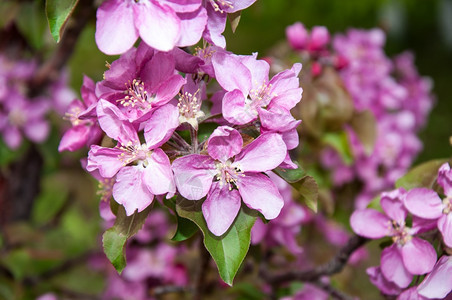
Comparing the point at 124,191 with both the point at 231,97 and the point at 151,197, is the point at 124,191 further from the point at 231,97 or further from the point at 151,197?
the point at 231,97

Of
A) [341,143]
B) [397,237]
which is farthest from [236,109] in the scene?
[341,143]

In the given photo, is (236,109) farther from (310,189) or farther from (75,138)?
(75,138)

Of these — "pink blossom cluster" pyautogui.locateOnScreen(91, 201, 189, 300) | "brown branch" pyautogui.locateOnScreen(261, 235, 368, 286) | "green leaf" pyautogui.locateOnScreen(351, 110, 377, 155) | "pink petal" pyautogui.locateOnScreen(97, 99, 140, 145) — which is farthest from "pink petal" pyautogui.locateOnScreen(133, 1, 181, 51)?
"green leaf" pyautogui.locateOnScreen(351, 110, 377, 155)

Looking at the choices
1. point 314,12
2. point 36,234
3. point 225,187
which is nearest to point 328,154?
point 36,234

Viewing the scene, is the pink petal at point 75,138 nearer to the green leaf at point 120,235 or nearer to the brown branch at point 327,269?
the green leaf at point 120,235

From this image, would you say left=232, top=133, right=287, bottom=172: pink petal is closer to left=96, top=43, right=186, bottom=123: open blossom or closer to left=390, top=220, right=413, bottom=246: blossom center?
left=96, top=43, right=186, bottom=123: open blossom

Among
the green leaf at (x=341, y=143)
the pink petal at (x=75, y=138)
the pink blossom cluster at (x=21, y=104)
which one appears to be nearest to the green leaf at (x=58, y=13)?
the pink petal at (x=75, y=138)
